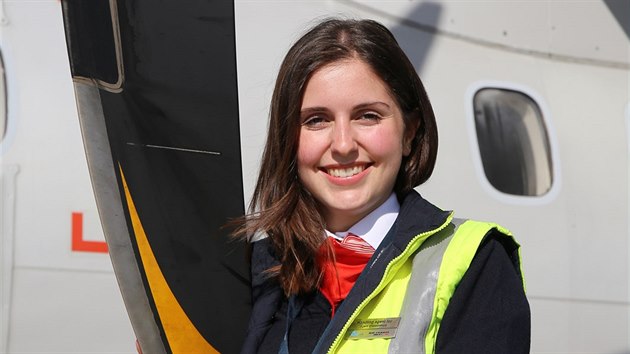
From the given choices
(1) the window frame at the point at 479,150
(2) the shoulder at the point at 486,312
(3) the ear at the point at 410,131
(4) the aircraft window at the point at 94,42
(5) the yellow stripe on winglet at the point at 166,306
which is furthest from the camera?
(1) the window frame at the point at 479,150

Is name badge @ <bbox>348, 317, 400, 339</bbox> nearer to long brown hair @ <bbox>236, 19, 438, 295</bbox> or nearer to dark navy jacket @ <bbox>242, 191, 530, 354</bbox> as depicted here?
dark navy jacket @ <bbox>242, 191, 530, 354</bbox>

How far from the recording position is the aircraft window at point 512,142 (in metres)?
3.77

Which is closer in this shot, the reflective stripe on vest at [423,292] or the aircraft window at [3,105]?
the reflective stripe on vest at [423,292]

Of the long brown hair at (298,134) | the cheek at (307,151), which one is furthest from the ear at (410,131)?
the cheek at (307,151)

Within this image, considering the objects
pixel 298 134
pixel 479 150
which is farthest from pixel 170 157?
pixel 479 150

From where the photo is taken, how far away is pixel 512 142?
3887mm

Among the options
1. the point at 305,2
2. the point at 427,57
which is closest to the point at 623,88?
the point at 427,57

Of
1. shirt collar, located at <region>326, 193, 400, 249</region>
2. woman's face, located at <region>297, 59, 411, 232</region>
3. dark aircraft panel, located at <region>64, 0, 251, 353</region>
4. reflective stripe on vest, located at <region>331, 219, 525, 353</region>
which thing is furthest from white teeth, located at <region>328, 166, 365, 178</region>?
dark aircraft panel, located at <region>64, 0, 251, 353</region>

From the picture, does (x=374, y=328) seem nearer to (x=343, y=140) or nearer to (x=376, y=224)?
(x=376, y=224)

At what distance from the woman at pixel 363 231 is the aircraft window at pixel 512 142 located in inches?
68.8

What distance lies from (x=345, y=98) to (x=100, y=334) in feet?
4.40

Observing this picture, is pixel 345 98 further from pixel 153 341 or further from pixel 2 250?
pixel 2 250

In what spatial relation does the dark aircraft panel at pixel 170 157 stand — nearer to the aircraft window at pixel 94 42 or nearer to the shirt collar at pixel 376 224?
the aircraft window at pixel 94 42

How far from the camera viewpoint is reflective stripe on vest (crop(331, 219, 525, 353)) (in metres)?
→ 1.70
